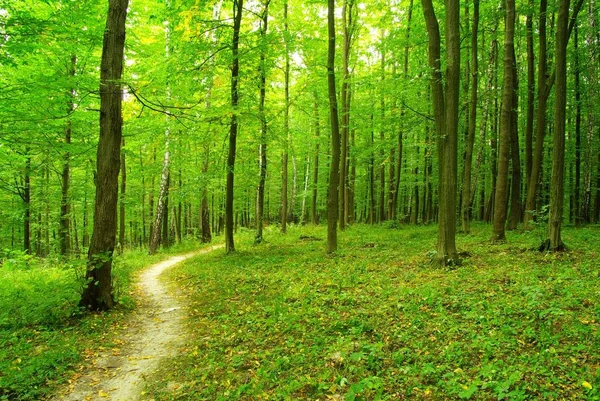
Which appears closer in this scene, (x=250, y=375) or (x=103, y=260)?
(x=250, y=375)

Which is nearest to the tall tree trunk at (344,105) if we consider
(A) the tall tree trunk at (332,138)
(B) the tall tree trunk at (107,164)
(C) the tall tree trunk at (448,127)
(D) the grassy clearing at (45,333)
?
(A) the tall tree trunk at (332,138)

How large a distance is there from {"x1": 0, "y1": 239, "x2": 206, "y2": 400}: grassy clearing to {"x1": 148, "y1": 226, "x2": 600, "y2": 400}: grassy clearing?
1.53m

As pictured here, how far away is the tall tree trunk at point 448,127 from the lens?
8.80 meters

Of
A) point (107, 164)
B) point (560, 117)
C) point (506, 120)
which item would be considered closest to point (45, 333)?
point (107, 164)

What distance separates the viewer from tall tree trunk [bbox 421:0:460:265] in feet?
28.9

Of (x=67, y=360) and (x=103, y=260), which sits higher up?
(x=103, y=260)

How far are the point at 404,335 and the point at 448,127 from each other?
588cm

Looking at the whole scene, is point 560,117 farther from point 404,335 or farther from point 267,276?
point 267,276

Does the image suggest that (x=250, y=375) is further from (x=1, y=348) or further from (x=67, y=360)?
(x=1, y=348)

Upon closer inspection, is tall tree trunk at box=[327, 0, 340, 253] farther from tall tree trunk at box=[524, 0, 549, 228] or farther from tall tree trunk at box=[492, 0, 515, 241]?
tall tree trunk at box=[524, 0, 549, 228]

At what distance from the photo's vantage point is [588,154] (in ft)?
53.5

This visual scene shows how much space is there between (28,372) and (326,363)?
14.0 ft

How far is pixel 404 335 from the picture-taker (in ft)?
17.3

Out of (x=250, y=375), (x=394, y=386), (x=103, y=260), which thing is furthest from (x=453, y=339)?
(x=103, y=260)
